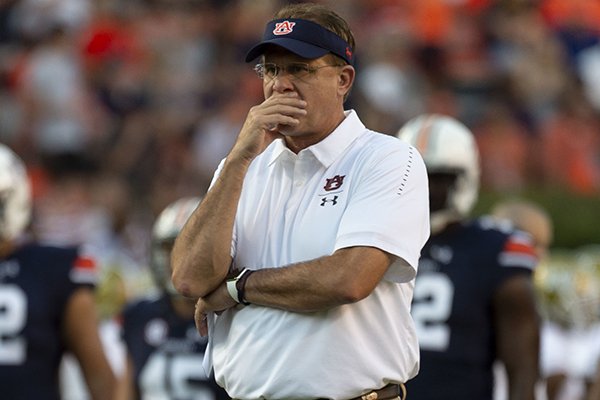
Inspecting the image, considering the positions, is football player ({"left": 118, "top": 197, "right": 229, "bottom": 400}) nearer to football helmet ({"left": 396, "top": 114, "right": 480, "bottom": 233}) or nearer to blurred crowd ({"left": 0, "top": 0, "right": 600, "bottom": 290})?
football helmet ({"left": 396, "top": 114, "right": 480, "bottom": 233})

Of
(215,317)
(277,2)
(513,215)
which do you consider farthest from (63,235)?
(215,317)

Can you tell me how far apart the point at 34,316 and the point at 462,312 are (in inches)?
84.6

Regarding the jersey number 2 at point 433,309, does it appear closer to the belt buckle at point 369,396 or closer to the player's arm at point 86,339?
the player's arm at point 86,339

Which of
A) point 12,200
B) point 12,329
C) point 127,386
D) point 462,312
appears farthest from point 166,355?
point 462,312

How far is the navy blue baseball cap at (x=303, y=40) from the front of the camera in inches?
187

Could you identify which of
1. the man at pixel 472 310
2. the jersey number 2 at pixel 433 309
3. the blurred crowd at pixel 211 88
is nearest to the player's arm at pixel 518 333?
the man at pixel 472 310

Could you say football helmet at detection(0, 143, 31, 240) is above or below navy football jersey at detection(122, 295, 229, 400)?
above

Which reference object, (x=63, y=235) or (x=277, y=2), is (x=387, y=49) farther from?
(x=63, y=235)

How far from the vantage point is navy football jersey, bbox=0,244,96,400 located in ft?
23.5

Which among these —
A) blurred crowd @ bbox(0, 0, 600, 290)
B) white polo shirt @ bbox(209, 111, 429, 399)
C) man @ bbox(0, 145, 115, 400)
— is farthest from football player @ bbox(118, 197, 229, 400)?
blurred crowd @ bbox(0, 0, 600, 290)

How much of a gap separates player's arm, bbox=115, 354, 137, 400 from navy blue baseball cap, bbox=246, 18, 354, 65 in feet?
10.4

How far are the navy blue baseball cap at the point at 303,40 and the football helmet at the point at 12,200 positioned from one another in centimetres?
296

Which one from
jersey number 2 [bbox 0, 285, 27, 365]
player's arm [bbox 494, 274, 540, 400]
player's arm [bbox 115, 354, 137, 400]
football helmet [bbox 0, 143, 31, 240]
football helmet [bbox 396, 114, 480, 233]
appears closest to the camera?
player's arm [bbox 494, 274, 540, 400]

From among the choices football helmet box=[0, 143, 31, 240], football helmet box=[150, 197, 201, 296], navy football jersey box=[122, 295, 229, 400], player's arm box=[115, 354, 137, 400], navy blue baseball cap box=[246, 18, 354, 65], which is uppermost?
navy blue baseball cap box=[246, 18, 354, 65]
